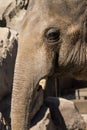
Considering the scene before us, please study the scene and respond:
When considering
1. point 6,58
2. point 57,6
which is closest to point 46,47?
point 57,6

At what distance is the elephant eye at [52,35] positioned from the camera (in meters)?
2.17

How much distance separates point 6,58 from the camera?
339 cm

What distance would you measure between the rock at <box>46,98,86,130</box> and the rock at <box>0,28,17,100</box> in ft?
1.21

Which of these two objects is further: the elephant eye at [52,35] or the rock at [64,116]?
the rock at [64,116]

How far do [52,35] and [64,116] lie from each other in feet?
4.94

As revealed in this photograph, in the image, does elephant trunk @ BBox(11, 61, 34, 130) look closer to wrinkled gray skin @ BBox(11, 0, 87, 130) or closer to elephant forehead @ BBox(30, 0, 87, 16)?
wrinkled gray skin @ BBox(11, 0, 87, 130)

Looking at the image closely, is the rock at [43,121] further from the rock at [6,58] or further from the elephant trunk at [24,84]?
the elephant trunk at [24,84]

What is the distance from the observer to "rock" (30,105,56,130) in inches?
132

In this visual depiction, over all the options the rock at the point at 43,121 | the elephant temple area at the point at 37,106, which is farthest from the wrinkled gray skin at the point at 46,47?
the rock at the point at 43,121

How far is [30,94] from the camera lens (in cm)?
209

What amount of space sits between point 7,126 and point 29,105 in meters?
1.35

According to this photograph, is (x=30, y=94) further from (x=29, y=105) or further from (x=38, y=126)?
(x=38, y=126)

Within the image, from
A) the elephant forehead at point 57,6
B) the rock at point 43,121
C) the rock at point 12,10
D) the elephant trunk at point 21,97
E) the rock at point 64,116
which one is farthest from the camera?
the rock at point 12,10

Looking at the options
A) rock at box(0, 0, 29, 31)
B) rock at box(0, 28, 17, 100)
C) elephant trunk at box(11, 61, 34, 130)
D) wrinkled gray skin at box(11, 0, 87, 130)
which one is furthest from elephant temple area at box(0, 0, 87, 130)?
rock at box(0, 0, 29, 31)
